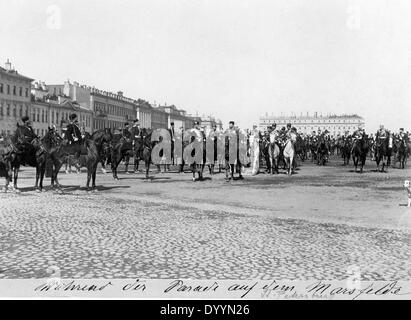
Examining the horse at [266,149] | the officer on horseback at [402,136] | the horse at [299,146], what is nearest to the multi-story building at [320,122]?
the horse at [299,146]

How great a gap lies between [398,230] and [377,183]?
10.0 meters

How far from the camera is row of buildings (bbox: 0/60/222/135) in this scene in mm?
70750

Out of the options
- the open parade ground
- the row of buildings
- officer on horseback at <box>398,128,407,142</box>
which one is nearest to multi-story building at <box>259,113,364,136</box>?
the row of buildings

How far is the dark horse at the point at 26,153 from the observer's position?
15.5 meters

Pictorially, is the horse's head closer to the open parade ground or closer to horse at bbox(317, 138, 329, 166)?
the open parade ground

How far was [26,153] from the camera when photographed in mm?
16078

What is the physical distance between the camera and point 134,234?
8.72 metres

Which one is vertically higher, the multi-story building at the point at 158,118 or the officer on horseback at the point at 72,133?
the multi-story building at the point at 158,118

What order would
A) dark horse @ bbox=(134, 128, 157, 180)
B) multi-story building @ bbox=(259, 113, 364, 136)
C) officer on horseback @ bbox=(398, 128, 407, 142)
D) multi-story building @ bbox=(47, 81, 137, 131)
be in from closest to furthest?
dark horse @ bbox=(134, 128, 157, 180) < officer on horseback @ bbox=(398, 128, 407, 142) < multi-story building @ bbox=(47, 81, 137, 131) < multi-story building @ bbox=(259, 113, 364, 136)

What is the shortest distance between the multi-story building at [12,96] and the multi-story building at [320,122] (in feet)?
319

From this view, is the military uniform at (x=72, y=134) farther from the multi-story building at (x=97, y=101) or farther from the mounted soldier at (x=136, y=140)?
the multi-story building at (x=97, y=101)

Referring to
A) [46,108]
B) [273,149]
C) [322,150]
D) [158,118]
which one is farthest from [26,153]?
[158,118]

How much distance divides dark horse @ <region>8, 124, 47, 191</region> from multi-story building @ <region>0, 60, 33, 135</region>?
176 ft
